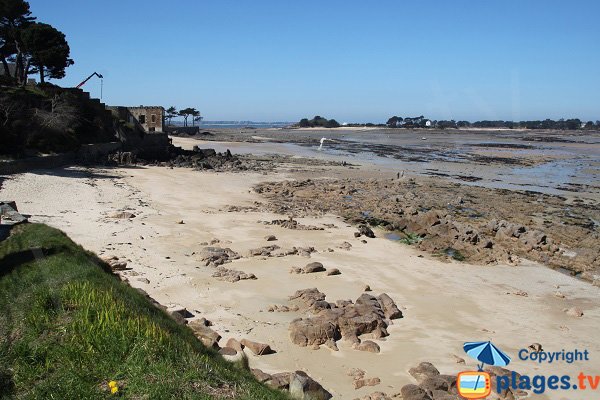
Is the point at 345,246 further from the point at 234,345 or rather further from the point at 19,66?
the point at 19,66

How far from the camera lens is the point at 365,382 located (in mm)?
8789

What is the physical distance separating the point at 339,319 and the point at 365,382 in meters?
2.24

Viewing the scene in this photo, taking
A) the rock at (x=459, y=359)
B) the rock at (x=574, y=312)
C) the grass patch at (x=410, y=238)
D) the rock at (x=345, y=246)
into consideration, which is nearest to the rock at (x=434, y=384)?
the rock at (x=459, y=359)

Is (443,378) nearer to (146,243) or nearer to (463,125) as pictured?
(146,243)

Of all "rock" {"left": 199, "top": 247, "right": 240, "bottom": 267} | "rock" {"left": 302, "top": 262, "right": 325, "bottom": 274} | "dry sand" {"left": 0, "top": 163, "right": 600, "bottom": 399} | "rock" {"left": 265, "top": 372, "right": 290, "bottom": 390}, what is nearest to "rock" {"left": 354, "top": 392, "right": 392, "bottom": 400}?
"dry sand" {"left": 0, "top": 163, "right": 600, "bottom": 399}

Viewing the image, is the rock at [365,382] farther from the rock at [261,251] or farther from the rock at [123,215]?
the rock at [123,215]

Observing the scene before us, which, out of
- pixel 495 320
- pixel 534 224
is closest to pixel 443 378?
pixel 495 320

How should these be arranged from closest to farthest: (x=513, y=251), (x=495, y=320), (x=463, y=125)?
(x=495, y=320)
(x=513, y=251)
(x=463, y=125)

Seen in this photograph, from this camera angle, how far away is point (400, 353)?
398 inches

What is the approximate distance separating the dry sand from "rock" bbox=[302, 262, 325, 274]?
0.82 feet

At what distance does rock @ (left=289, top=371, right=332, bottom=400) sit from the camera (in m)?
7.37

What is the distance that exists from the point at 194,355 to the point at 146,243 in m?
10.9

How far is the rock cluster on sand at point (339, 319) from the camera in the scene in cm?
1025

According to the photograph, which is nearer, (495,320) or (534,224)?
(495,320)
